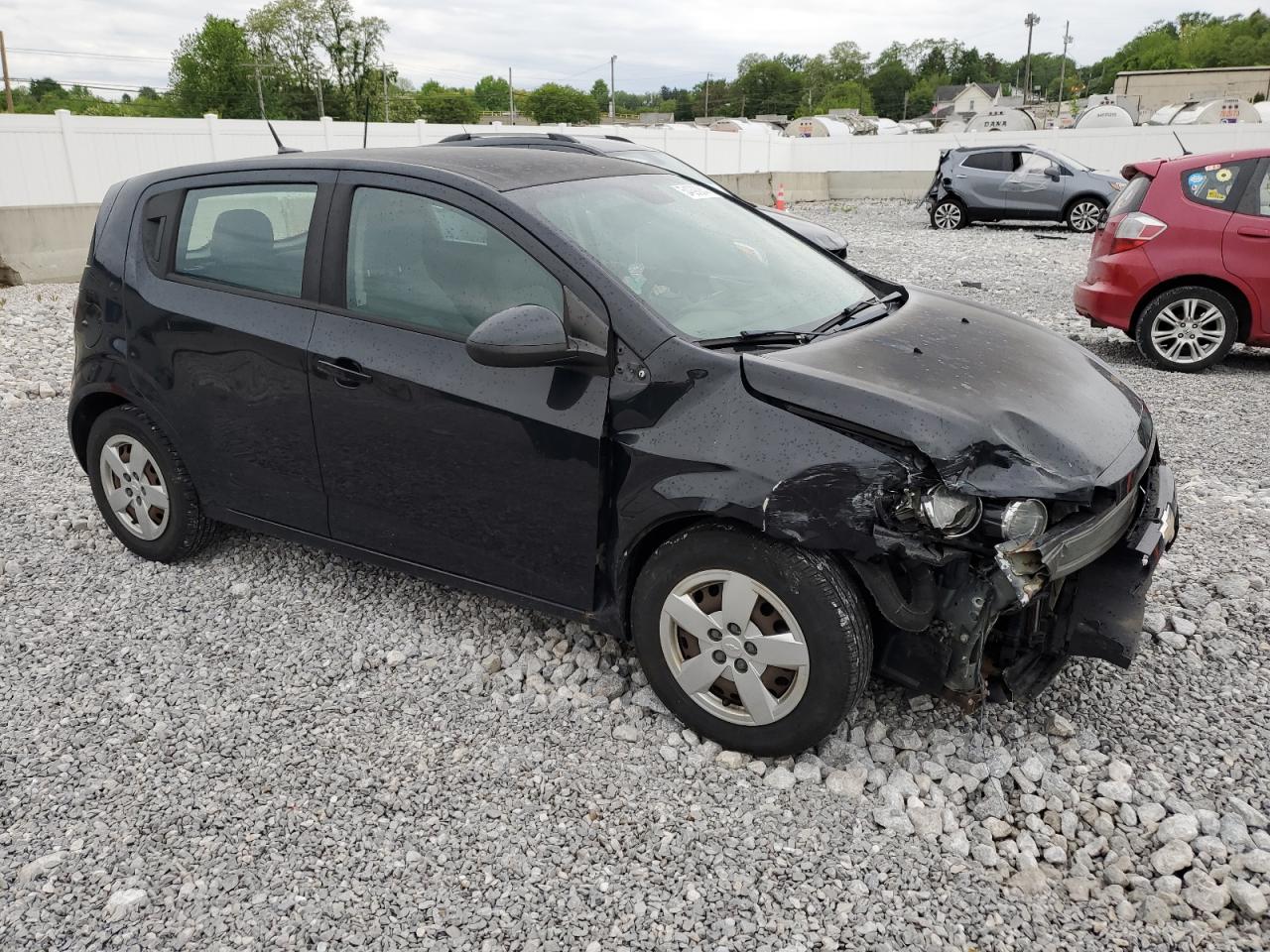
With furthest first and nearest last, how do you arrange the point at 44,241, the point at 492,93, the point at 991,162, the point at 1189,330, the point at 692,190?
the point at 492,93 → the point at 991,162 → the point at 44,241 → the point at 1189,330 → the point at 692,190

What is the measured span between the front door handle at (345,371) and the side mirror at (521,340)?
0.67 m

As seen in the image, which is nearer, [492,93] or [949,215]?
[949,215]

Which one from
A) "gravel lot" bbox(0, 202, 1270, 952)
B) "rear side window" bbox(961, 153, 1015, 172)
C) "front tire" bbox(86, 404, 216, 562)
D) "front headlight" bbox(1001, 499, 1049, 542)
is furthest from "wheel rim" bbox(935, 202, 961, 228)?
"front headlight" bbox(1001, 499, 1049, 542)

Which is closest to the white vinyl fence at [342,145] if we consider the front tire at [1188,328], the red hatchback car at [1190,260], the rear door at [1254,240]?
the red hatchback car at [1190,260]

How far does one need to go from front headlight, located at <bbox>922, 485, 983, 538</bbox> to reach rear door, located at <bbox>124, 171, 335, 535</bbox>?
2.27 metres

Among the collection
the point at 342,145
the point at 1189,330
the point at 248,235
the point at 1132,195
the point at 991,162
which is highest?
the point at 342,145

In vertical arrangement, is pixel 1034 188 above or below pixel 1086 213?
above

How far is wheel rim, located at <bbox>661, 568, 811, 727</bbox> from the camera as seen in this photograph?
289cm

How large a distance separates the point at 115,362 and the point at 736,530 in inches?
115

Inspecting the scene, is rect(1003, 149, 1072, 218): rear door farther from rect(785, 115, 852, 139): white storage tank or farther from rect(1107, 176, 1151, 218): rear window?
rect(785, 115, 852, 139): white storage tank

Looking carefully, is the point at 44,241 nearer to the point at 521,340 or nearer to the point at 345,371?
the point at 345,371

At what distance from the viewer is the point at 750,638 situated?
2.93 meters

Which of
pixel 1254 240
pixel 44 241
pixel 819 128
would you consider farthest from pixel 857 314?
pixel 819 128

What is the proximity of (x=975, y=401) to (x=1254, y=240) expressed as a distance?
5782mm
